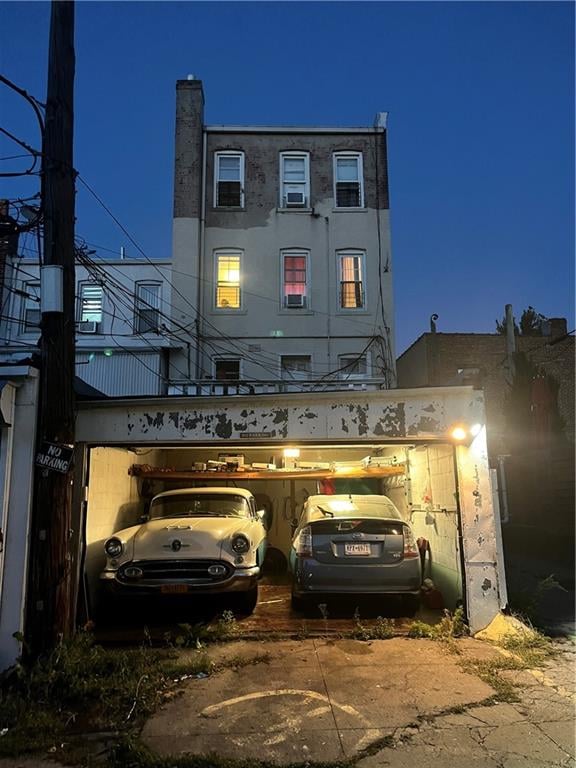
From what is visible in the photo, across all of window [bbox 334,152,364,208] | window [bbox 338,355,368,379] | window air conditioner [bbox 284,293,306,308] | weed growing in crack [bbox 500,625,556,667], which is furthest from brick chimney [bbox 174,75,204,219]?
weed growing in crack [bbox 500,625,556,667]

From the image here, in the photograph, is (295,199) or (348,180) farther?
(348,180)

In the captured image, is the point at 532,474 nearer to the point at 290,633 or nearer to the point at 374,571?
the point at 374,571

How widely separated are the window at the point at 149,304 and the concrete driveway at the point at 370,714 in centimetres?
1156

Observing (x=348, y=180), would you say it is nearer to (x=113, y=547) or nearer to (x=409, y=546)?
(x=409, y=546)

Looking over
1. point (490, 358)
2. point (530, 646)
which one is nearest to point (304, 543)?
point (530, 646)

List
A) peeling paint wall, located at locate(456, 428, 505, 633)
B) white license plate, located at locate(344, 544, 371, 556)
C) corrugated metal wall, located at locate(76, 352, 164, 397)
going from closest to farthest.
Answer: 1. peeling paint wall, located at locate(456, 428, 505, 633)
2. white license plate, located at locate(344, 544, 371, 556)
3. corrugated metal wall, located at locate(76, 352, 164, 397)

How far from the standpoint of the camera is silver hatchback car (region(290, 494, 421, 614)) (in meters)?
6.80

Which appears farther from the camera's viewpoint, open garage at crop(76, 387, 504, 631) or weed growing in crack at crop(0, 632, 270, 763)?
open garage at crop(76, 387, 504, 631)

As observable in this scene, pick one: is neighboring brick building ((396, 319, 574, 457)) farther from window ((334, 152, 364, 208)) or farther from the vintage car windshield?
the vintage car windshield

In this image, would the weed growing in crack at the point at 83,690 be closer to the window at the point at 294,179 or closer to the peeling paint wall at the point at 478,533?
the peeling paint wall at the point at 478,533

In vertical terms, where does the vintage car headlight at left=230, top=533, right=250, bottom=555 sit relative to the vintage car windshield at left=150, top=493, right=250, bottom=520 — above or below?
below

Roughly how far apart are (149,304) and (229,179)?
4892 mm

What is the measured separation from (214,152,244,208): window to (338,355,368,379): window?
5.92 meters

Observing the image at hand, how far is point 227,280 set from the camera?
16.5 m
